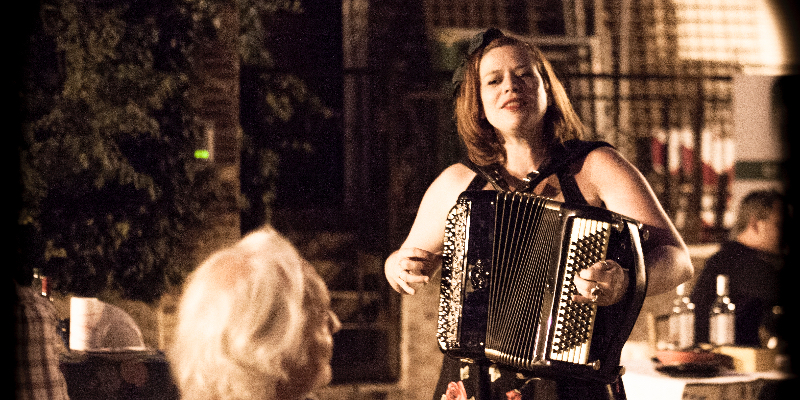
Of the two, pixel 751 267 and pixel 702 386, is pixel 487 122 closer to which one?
pixel 702 386

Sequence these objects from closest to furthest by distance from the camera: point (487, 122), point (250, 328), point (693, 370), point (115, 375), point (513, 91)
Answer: point (250, 328)
point (513, 91)
point (487, 122)
point (115, 375)
point (693, 370)

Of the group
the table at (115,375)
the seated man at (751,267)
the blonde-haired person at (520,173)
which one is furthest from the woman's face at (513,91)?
the seated man at (751,267)

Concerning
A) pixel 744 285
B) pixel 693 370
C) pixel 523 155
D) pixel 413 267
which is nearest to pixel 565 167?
pixel 523 155

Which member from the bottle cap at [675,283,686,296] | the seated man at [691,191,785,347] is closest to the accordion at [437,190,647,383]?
the seated man at [691,191,785,347]

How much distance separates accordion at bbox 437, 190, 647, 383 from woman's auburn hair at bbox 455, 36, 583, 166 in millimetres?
175

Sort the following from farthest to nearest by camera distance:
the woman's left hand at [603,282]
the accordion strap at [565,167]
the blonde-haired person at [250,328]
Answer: the accordion strap at [565,167] < the woman's left hand at [603,282] < the blonde-haired person at [250,328]

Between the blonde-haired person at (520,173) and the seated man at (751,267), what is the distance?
218cm

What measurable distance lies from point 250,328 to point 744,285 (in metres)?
3.43

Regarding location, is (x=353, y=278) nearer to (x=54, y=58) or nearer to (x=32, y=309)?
(x=54, y=58)

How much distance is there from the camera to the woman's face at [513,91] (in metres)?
2.13

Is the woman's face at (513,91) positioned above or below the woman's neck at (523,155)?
above

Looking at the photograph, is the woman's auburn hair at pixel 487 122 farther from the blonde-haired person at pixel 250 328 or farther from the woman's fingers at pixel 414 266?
the blonde-haired person at pixel 250 328

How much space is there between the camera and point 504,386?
6.63ft

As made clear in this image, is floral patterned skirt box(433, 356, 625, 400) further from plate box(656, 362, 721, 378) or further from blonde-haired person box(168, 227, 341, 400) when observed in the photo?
plate box(656, 362, 721, 378)
